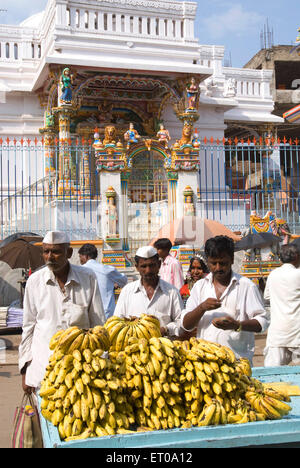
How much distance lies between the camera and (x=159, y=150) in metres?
12.3

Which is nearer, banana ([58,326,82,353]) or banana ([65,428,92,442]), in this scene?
banana ([65,428,92,442])

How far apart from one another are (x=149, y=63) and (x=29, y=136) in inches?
177

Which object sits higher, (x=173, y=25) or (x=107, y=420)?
(x=173, y=25)

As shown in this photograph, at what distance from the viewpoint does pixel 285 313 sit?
185 inches

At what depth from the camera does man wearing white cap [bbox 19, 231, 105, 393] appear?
132 inches

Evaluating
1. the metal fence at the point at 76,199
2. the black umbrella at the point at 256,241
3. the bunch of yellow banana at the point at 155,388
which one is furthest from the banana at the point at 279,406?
the metal fence at the point at 76,199

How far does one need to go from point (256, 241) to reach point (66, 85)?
720 cm

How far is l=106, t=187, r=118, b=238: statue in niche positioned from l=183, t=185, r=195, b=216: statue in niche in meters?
1.70

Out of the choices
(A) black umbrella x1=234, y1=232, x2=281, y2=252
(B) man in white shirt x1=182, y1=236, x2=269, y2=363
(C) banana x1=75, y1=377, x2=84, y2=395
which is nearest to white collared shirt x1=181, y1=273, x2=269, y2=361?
(B) man in white shirt x1=182, y1=236, x2=269, y2=363

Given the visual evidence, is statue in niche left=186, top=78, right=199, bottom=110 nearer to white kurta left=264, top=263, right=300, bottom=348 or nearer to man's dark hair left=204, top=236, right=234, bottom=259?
white kurta left=264, top=263, right=300, bottom=348

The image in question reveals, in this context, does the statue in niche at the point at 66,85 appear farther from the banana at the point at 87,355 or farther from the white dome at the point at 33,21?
the banana at the point at 87,355

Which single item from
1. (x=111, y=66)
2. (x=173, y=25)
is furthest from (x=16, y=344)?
(x=173, y=25)
